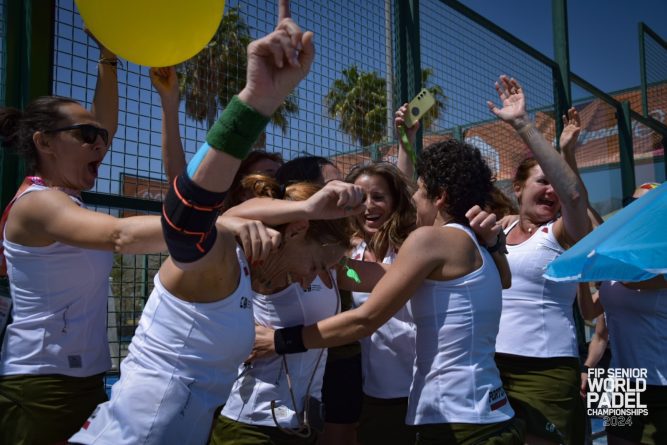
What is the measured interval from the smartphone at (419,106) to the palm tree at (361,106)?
17.5 inches

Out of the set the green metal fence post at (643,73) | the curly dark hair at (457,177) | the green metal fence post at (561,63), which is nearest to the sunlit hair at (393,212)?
the curly dark hair at (457,177)

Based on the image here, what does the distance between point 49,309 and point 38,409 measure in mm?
340

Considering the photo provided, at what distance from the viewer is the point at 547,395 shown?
2.92 meters

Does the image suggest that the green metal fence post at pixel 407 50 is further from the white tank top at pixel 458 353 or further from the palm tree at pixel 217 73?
the white tank top at pixel 458 353

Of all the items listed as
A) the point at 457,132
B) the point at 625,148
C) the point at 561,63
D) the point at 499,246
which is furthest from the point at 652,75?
the point at 499,246

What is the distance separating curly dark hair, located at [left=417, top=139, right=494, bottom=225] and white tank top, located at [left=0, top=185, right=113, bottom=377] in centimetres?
139

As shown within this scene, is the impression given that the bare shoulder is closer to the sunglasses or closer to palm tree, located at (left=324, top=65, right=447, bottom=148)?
the sunglasses

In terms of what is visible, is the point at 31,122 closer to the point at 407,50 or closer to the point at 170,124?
the point at 170,124

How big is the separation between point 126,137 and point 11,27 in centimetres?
66

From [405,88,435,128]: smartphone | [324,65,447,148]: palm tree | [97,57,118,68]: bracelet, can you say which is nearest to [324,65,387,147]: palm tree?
[324,65,447,148]: palm tree

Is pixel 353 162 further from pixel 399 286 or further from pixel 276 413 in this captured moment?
pixel 276 413

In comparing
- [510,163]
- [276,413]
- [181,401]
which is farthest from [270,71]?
[510,163]

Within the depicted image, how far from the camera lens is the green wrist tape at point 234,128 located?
1.21m

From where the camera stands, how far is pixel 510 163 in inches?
244
